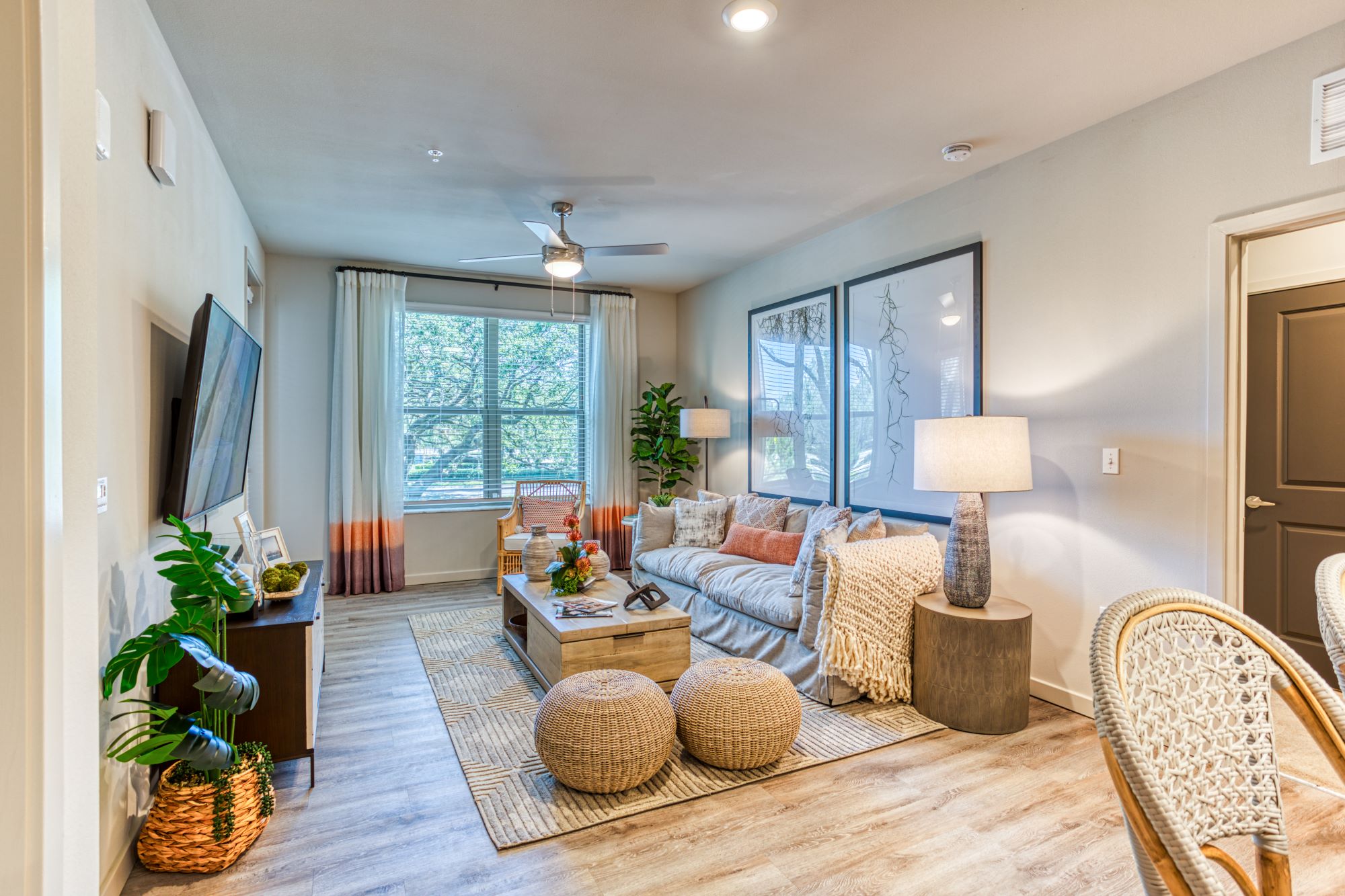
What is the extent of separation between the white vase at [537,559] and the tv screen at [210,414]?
1.48 metres

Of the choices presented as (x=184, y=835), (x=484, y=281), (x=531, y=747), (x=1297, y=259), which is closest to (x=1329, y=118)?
(x=1297, y=259)

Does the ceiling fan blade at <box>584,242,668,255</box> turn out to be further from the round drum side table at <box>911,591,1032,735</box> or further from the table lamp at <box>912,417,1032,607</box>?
the round drum side table at <box>911,591,1032,735</box>

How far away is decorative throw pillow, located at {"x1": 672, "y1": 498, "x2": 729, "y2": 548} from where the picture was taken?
4.77 meters

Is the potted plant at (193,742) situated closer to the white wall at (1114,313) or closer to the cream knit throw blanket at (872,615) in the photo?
the cream knit throw blanket at (872,615)

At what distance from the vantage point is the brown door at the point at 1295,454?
9.68 ft

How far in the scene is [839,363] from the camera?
447 centimetres

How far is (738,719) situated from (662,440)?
371cm

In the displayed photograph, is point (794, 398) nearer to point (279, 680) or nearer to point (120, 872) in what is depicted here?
point (279, 680)

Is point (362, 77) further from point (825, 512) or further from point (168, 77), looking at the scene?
point (825, 512)

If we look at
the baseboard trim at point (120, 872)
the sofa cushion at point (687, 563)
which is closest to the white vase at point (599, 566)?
the sofa cushion at point (687, 563)

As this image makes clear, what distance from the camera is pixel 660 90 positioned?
2.65 m

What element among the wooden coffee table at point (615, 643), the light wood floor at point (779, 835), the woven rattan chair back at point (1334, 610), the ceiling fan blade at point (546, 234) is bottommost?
the light wood floor at point (779, 835)

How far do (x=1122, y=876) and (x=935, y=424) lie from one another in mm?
1709

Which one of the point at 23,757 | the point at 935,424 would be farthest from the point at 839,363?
the point at 23,757
